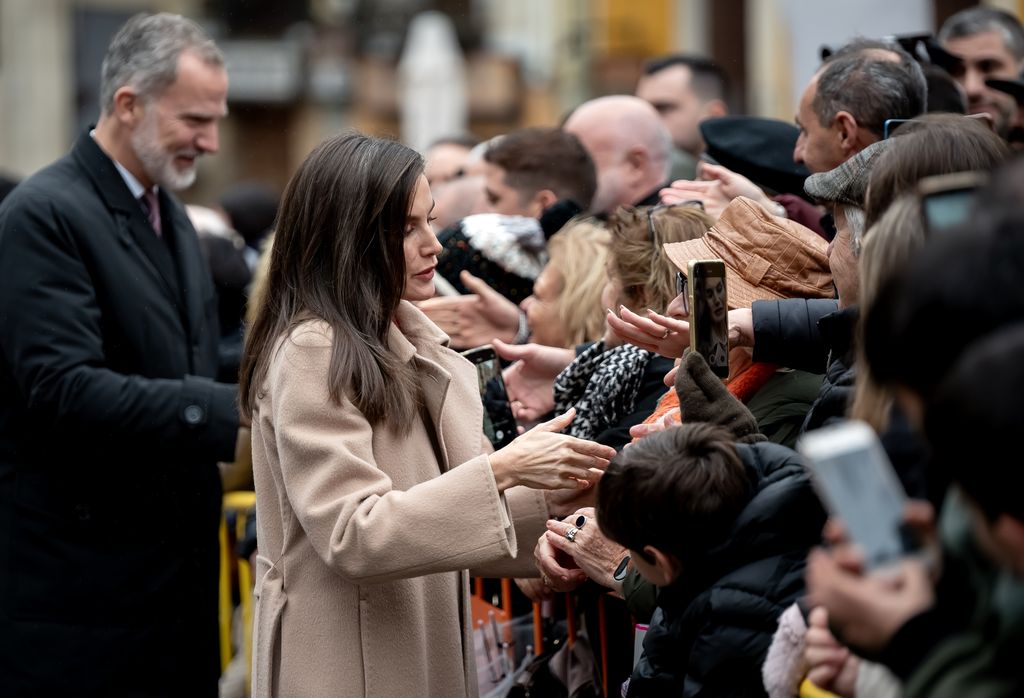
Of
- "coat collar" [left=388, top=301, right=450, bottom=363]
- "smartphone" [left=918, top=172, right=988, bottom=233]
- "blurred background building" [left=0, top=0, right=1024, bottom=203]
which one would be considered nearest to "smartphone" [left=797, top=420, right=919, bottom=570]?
"smartphone" [left=918, top=172, right=988, bottom=233]

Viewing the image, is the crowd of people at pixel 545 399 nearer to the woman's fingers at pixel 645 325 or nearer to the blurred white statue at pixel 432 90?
the woman's fingers at pixel 645 325

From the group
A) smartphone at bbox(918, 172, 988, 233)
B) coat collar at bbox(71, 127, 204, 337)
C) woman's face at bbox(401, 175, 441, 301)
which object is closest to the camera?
smartphone at bbox(918, 172, 988, 233)

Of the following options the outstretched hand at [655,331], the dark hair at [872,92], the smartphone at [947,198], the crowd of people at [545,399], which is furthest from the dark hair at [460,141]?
the smartphone at [947,198]

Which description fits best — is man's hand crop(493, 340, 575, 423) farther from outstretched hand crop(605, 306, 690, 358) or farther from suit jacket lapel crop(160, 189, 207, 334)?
suit jacket lapel crop(160, 189, 207, 334)

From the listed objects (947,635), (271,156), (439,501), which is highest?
(947,635)

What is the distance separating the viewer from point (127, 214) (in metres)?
4.79

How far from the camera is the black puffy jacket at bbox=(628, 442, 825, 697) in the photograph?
8.81 ft

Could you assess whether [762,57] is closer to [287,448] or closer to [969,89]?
[969,89]

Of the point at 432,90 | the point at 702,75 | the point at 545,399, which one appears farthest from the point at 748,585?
the point at 432,90

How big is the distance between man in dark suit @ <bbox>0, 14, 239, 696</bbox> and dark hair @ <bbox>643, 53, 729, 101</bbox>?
3455mm

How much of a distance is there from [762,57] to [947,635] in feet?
57.5

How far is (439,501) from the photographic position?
307 centimetres

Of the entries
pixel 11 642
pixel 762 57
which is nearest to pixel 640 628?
pixel 11 642

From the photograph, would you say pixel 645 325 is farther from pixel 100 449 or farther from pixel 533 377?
pixel 100 449
